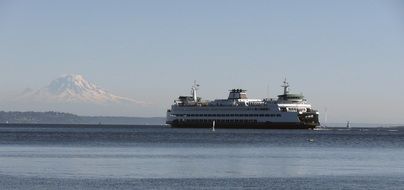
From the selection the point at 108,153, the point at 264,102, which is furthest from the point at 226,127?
the point at 108,153

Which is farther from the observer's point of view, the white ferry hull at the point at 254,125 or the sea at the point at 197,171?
the white ferry hull at the point at 254,125

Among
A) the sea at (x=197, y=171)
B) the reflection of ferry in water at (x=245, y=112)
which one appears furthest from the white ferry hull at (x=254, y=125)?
the sea at (x=197, y=171)

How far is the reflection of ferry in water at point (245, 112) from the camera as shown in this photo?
172500 millimetres

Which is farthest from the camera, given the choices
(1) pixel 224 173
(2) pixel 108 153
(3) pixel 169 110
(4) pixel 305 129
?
(3) pixel 169 110

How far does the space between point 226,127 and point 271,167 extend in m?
121

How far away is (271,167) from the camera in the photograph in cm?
5909

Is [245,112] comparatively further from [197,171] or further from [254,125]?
[197,171]

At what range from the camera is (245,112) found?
177125mm

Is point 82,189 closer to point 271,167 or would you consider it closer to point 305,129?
point 271,167

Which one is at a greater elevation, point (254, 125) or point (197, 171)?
point (254, 125)

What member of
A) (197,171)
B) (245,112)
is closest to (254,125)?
(245,112)

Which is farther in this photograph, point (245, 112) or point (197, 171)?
point (245, 112)

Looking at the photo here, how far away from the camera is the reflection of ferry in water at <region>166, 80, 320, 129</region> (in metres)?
172

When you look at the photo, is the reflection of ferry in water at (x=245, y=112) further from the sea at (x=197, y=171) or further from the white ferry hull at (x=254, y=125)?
the sea at (x=197, y=171)
